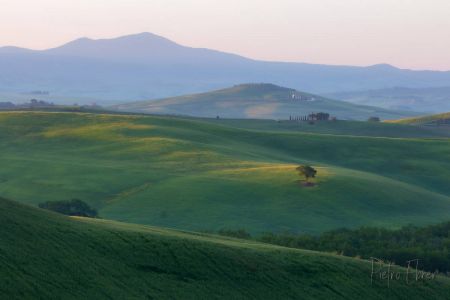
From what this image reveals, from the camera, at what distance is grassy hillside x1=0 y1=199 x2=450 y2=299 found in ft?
122

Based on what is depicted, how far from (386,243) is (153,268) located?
36906 millimetres

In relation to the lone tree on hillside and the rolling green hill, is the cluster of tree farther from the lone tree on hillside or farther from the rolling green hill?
the lone tree on hillside

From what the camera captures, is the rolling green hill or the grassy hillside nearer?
the grassy hillside

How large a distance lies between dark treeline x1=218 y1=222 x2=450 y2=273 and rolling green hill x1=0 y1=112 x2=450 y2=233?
33.9ft

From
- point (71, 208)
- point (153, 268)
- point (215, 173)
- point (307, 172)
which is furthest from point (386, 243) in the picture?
point (215, 173)

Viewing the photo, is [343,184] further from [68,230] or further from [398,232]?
[68,230]

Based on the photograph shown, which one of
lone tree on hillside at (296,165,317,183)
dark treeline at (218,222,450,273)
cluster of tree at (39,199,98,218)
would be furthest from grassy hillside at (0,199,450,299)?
lone tree on hillside at (296,165,317,183)

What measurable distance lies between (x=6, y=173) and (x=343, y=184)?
4653 cm

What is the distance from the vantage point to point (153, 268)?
141 ft

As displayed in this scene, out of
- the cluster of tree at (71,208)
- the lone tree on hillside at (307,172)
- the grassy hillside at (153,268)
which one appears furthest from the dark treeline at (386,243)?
the lone tree on hillside at (307,172)

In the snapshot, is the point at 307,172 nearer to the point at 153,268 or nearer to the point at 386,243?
the point at 386,243

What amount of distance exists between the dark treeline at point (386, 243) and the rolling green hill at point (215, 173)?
33.9ft

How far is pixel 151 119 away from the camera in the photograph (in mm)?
171750

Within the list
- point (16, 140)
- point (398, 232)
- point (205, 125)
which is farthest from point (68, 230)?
point (205, 125)
